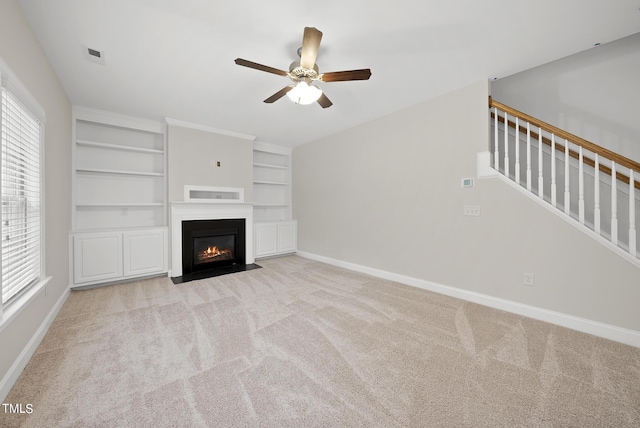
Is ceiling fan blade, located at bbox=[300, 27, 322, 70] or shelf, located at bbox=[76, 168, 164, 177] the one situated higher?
ceiling fan blade, located at bbox=[300, 27, 322, 70]

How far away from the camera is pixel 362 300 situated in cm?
295

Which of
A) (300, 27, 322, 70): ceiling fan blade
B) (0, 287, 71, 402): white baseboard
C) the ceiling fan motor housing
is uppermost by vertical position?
(300, 27, 322, 70): ceiling fan blade

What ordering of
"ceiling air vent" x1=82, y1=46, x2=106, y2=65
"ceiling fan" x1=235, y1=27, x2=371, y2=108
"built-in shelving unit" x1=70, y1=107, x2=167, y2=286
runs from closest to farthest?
"ceiling fan" x1=235, y1=27, x2=371, y2=108 < "ceiling air vent" x1=82, y1=46, x2=106, y2=65 < "built-in shelving unit" x1=70, y1=107, x2=167, y2=286

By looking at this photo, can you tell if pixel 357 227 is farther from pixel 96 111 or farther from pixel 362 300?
pixel 96 111

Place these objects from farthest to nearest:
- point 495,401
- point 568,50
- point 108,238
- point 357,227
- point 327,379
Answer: point 357,227 → point 108,238 → point 568,50 → point 327,379 → point 495,401

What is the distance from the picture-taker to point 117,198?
393 cm

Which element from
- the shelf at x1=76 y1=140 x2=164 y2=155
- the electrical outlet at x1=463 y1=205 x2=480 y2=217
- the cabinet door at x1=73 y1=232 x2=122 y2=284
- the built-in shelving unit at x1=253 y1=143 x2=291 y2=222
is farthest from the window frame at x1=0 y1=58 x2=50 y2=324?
the electrical outlet at x1=463 y1=205 x2=480 y2=217

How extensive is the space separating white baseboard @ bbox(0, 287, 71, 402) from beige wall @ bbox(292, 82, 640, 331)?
3.77 m

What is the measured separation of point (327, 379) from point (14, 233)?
247cm

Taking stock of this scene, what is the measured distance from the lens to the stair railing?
2.15 metres

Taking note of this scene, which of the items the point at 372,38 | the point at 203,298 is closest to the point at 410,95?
the point at 372,38

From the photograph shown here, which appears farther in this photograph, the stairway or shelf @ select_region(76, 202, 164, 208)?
shelf @ select_region(76, 202, 164, 208)

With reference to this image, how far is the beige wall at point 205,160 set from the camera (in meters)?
4.03

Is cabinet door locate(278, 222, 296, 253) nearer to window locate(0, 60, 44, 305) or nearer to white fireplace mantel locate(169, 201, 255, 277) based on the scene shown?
white fireplace mantel locate(169, 201, 255, 277)
